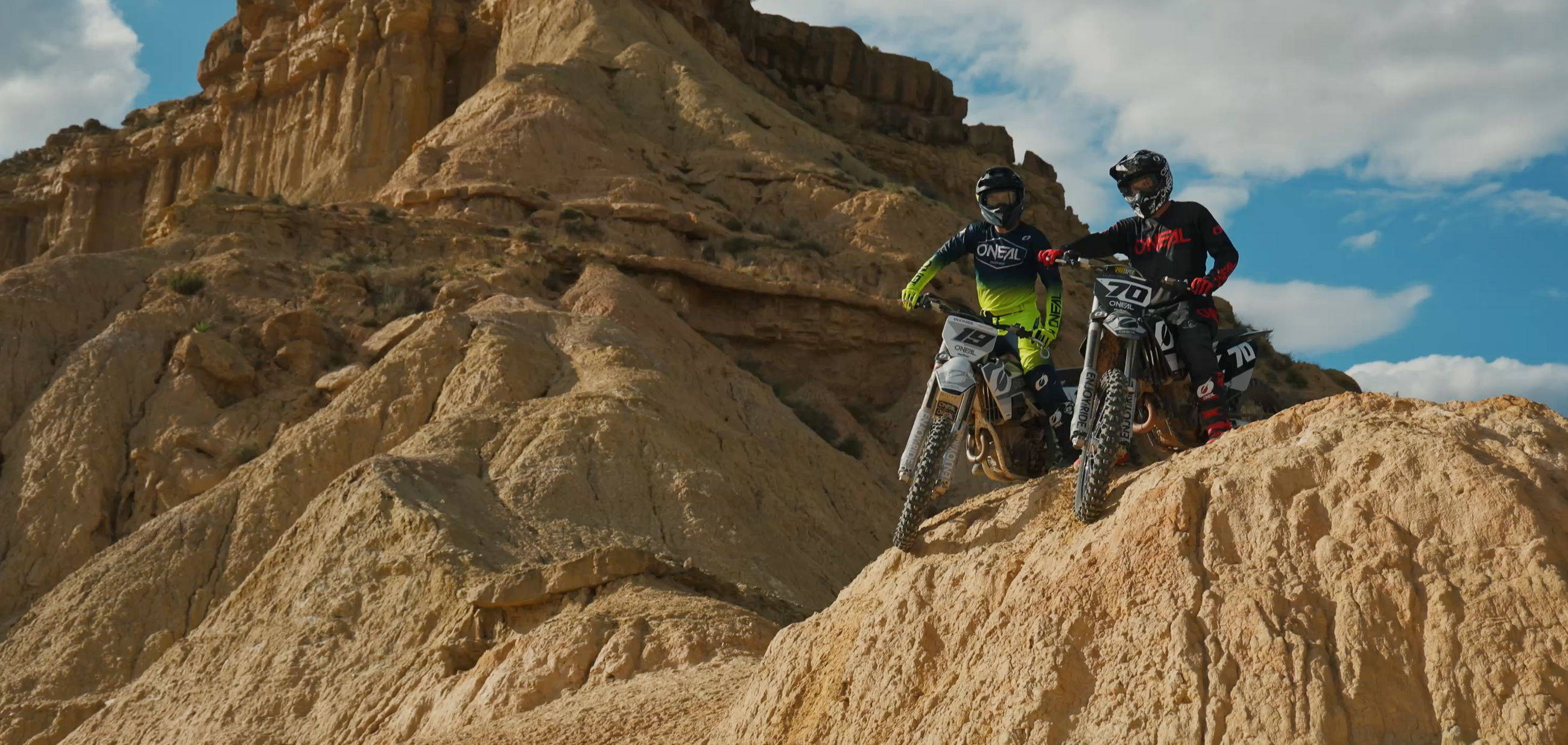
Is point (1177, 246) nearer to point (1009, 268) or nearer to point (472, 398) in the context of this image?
point (1009, 268)

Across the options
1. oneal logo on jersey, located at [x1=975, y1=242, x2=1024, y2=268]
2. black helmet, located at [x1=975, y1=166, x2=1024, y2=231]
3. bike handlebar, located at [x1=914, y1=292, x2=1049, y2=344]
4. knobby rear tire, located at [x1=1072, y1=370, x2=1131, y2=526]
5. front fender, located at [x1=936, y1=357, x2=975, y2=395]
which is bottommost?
knobby rear tire, located at [x1=1072, y1=370, x2=1131, y2=526]

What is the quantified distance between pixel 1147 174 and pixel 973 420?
174 cm

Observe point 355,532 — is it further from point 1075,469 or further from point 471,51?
point 471,51

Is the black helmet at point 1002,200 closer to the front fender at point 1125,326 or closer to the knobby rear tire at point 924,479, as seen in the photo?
the knobby rear tire at point 924,479

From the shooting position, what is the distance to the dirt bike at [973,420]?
362 inches

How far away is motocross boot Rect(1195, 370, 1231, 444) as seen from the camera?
28.1ft

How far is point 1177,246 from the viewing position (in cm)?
893

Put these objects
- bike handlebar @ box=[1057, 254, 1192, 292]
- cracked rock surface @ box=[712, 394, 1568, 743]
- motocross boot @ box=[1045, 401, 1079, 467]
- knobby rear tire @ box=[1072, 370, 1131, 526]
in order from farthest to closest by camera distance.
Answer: motocross boot @ box=[1045, 401, 1079, 467] < bike handlebar @ box=[1057, 254, 1192, 292] < knobby rear tire @ box=[1072, 370, 1131, 526] < cracked rock surface @ box=[712, 394, 1568, 743]

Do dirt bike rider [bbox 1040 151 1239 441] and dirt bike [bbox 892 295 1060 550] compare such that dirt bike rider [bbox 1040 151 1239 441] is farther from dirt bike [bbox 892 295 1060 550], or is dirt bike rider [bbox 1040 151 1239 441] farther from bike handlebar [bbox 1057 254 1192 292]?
dirt bike [bbox 892 295 1060 550]

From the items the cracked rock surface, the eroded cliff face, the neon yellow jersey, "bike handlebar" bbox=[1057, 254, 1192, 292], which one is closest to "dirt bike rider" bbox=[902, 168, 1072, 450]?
the neon yellow jersey

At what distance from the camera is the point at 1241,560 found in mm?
7098

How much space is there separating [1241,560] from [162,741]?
43.0ft

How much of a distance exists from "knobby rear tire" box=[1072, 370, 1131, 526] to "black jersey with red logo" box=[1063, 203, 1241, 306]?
2.66ft

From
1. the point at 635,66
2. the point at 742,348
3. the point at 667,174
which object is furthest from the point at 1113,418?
the point at 635,66
